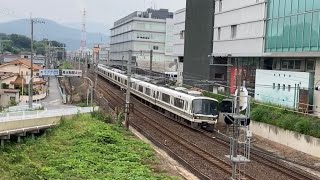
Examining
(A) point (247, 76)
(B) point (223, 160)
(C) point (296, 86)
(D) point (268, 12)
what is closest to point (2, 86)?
(A) point (247, 76)

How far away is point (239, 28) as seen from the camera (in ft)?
145

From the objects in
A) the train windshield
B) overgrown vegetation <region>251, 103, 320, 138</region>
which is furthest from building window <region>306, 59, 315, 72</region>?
the train windshield

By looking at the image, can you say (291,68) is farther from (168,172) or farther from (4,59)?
(4,59)

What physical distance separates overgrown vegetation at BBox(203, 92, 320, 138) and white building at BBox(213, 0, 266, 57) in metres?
7.44

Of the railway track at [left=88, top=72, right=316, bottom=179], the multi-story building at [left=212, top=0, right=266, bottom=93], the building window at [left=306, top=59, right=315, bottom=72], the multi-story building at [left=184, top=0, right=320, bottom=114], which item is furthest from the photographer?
the multi-story building at [left=212, top=0, right=266, bottom=93]

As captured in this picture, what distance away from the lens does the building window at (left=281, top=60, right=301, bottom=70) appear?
3572cm

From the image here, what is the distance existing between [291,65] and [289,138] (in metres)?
9.92

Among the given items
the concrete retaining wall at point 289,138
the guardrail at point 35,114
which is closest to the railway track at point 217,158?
the concrete retaining wall at point 289,138

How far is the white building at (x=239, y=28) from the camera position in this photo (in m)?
40.1

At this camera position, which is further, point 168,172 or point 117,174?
point 168,172

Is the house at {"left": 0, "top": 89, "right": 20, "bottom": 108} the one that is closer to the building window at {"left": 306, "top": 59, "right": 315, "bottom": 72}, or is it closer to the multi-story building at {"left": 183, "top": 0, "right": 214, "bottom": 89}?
the multi-story building at {"left": 183, "top": 0, "right": 214, "bottom": 89}

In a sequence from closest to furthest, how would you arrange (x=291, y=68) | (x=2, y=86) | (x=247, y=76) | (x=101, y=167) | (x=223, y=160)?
(x=101, y=167), (x=223, y=160), (x=291, y=68), (x=247, y=76), (x=2, y=86)

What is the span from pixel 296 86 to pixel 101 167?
1811 cm

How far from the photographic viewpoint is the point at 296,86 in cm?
3281
